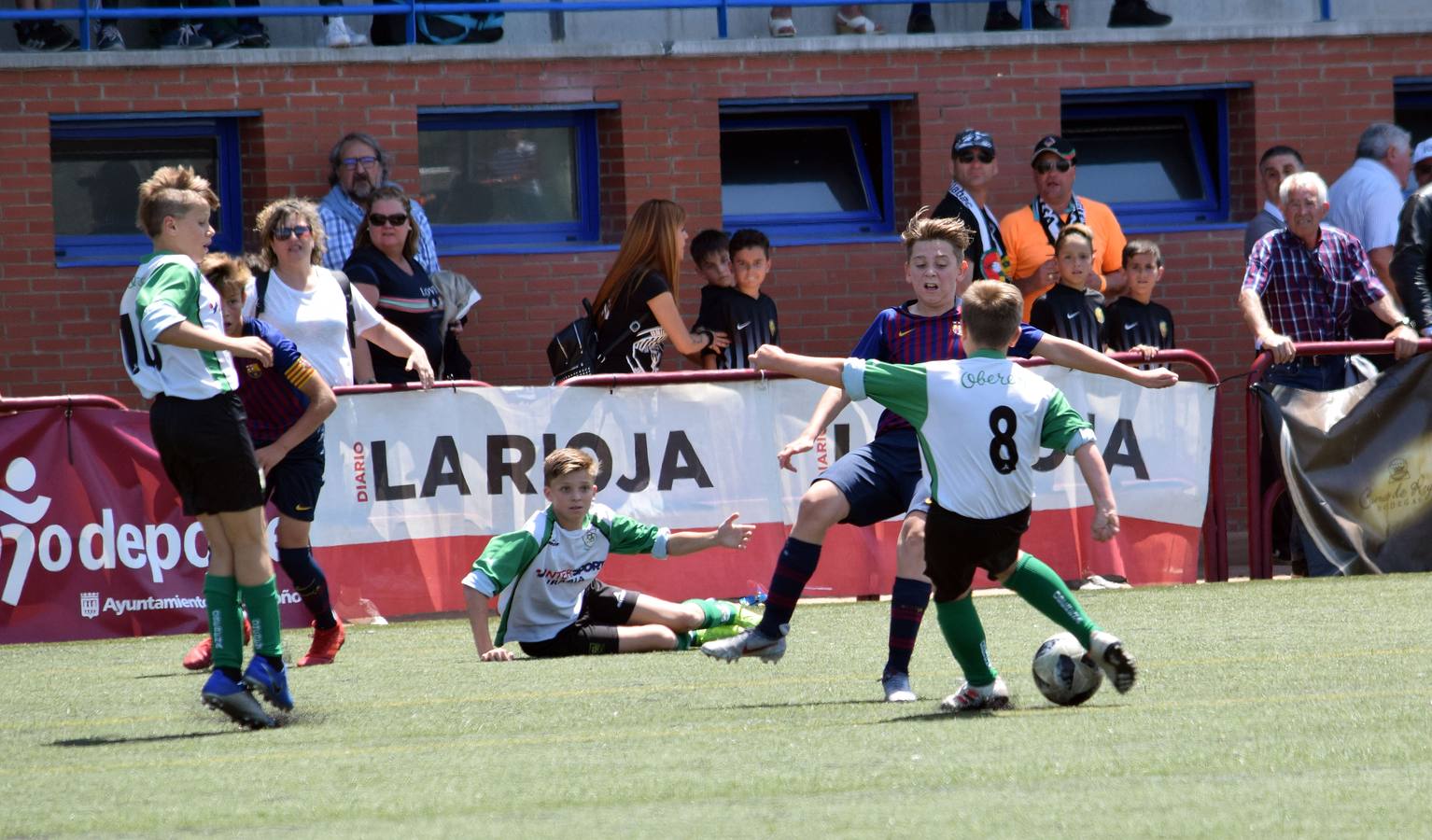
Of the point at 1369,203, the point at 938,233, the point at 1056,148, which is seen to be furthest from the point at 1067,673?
the point at 1369,203

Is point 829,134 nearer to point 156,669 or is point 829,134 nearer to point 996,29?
point 996,29

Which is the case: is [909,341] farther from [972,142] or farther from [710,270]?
[972,142]

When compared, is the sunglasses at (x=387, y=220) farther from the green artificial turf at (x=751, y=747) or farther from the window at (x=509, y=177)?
the green artificial turf at (x=751, y=747)

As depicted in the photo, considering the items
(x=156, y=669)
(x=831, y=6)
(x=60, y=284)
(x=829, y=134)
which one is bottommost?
(x=156, y=669)

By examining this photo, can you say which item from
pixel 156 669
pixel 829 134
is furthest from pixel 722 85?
pixel 156 669

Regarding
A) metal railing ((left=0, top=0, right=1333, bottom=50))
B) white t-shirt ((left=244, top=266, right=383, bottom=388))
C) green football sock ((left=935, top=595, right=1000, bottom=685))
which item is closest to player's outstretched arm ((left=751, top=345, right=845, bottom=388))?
green football sock ((left=935, top=595, right=1000, bottom=685))

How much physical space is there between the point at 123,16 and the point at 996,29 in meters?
5.97

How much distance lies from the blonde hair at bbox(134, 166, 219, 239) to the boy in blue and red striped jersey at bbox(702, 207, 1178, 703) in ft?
7.24

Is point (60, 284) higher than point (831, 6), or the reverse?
point (831, 6)

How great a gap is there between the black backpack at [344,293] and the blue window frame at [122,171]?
3047 millimetres

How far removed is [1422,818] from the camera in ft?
15.5

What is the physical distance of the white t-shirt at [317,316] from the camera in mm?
9805

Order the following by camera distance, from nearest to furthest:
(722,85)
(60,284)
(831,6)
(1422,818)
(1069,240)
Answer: (1422,818) → (1069,240) → (60,284) → (722,85) → (831,6)

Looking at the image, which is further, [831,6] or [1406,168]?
[831,6]
